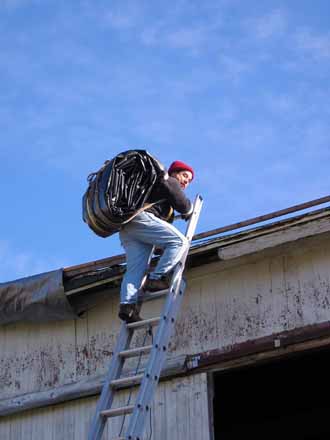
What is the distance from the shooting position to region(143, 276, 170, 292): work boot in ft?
28.1

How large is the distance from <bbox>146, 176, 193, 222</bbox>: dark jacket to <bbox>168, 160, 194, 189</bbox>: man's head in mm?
Answer: 377

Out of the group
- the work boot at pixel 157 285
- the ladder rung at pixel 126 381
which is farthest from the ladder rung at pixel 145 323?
the ladder rung at pixel 126 381

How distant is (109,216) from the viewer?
8.62 metres

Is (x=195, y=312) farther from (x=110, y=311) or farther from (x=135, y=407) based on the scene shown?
(x=135, y=407)

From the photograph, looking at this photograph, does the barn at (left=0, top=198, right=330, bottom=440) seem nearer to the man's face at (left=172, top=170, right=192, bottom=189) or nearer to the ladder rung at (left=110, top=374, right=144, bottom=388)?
the man's face at (left=172, top=170, right=192, bottom=189)

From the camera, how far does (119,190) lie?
875 cm

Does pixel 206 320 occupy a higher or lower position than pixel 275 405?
lower

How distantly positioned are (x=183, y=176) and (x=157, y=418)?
2.44 meters

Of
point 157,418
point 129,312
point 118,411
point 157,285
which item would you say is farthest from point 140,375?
point 157,418

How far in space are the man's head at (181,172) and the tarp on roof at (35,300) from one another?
1.83 m

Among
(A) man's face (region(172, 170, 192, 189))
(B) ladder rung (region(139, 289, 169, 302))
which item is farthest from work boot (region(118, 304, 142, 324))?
(A) man's face (region(172, 170, 192, 189))

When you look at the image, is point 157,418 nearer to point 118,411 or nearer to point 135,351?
point 135,351

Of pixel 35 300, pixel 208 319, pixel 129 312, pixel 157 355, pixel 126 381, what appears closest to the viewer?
pixel 126 381

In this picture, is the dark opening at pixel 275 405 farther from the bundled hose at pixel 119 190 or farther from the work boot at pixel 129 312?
the bundled hose at pixel 119 190
